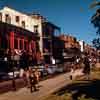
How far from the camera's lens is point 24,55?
69.9m

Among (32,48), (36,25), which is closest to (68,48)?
(36,25)

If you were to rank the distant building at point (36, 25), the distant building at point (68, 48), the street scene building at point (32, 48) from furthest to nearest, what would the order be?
the distant building at point (68, 48), the distant building at point (36, 25), the street scene building at point (32, 48)

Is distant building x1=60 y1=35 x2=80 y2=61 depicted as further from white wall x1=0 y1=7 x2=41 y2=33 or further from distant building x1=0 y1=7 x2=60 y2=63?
white wall x1=0 y1=7 x2=41 y2=33

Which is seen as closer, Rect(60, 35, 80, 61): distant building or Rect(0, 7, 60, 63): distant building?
Rect(0, 7, 60, 63): distant building

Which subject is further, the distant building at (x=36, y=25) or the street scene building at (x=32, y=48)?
the distant building at (x=36, y=25)

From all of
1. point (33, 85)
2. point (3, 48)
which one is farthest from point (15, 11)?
point (33, 85)

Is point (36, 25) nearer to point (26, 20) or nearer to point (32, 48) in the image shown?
point (26, 20)

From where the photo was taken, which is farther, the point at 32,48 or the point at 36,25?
the point at 36,25

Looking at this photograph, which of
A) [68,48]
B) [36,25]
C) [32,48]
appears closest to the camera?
[32,48]

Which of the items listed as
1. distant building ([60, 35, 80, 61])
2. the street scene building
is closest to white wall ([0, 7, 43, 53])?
the street scene building

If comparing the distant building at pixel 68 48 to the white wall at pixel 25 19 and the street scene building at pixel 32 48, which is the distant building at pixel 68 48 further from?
the white wall at pixel 25 19

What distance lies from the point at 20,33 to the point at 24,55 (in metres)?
4.14

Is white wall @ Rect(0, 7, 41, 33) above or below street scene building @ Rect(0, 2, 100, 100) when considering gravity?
above

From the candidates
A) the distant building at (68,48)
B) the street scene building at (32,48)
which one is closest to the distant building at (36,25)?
the street scene building at (32,48)
